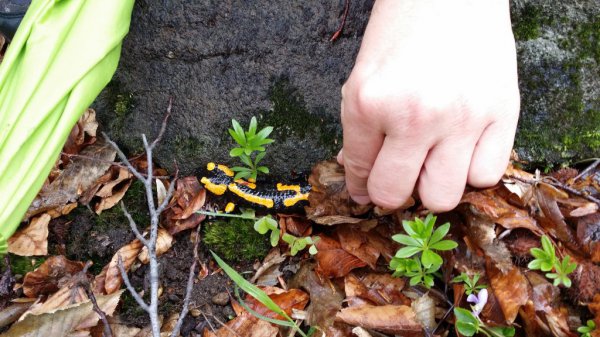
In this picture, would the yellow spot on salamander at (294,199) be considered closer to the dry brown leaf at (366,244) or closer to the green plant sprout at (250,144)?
the green plant sprout at (250,144)

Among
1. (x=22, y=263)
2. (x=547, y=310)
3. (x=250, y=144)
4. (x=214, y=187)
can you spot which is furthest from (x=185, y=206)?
(x=547, y=310)

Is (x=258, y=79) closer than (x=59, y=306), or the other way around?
(x=59, y=306)

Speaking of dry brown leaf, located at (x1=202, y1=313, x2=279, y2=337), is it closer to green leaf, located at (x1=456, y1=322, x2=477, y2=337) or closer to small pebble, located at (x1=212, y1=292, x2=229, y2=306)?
small pebble, located at (x1=212, y1=292, x2=229, y2=306)

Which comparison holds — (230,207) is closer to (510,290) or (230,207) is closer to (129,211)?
(129,211)

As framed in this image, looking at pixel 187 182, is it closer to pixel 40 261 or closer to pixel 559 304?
pixel 40 261

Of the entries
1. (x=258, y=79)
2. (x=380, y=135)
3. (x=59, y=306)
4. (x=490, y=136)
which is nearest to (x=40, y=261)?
(x=59, y=306)

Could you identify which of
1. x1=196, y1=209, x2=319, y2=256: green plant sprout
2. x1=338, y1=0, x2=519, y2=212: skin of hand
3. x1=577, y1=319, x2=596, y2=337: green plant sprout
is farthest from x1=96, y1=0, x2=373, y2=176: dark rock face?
x1=577, y1=319, x2=596, y2=337: green plant sprout
